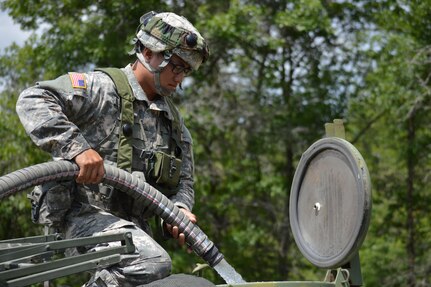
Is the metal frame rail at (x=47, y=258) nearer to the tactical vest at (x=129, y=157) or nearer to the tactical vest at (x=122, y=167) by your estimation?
the tactical vest at (x=122, y=167)

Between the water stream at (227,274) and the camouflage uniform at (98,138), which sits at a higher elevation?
the camouflage uniform at (98,138)

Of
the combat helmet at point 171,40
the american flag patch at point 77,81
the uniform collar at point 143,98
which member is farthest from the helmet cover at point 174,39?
the american flag patch at point 77,81

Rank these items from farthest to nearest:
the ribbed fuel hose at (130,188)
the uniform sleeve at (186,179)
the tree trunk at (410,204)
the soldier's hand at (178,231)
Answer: the tree trunk at (410,204)
the uniform sleeve at (186,179)
the soldier's hand at (178,231)
the ribbed fuel hose at (130,188)

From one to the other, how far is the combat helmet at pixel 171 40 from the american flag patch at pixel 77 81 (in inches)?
17.0

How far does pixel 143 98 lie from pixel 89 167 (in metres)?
0.78

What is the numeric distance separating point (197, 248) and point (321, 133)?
13936 mm

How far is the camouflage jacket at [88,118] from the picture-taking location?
4.70 m

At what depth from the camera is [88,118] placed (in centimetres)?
509

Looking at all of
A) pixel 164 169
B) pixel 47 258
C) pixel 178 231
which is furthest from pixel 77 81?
pixel 47 258

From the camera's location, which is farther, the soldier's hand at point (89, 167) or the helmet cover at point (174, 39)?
the helmet cover at point (174, 39)

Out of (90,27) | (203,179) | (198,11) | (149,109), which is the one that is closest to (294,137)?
(203,179)

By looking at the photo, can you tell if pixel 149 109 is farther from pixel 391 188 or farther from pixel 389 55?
pixel 391 188

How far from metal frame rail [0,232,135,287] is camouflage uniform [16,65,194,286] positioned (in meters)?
0.16

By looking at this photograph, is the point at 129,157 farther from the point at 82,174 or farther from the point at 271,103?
the point at 271,103
